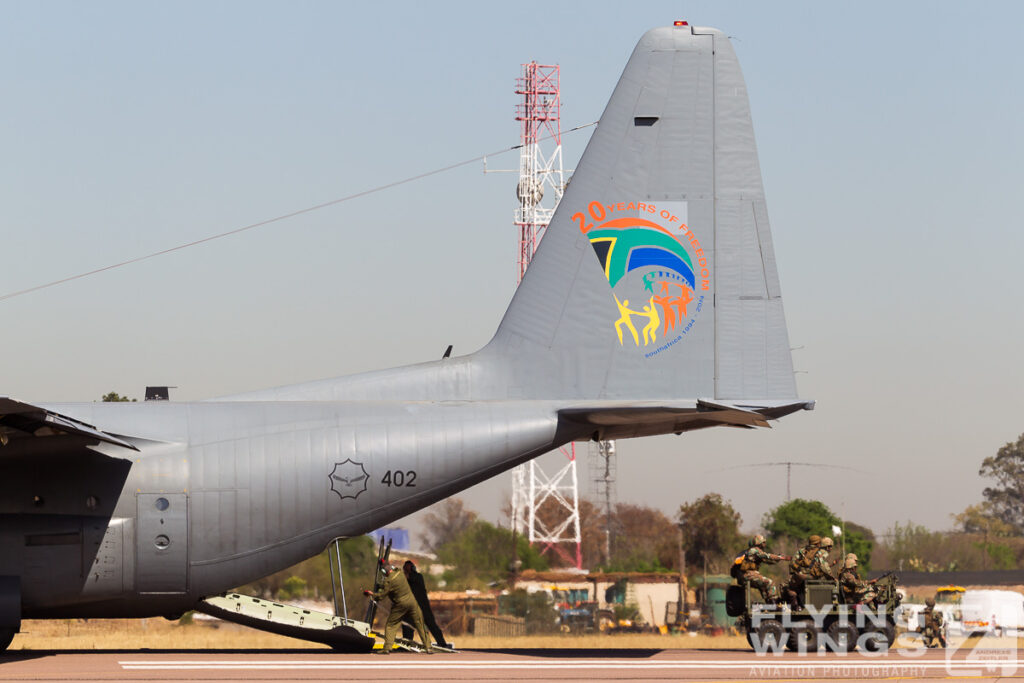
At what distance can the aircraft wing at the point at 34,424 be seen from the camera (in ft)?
49.7

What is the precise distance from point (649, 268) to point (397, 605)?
246 inches

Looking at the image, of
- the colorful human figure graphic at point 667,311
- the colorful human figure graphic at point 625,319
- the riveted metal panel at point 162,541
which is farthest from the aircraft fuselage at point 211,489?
the colorful human figure graphic at point 667,311

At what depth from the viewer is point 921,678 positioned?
1450 cm

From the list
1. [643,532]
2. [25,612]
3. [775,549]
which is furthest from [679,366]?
[643,532]

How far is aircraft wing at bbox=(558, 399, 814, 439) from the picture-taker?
1788cm

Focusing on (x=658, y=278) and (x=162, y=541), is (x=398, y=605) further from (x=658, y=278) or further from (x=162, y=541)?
(x=658, y=278)

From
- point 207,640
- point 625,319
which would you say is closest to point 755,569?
point 625,319

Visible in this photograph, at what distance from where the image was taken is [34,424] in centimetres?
1597

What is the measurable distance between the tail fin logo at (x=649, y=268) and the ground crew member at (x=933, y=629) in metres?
9.01

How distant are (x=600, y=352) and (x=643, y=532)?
667 inches

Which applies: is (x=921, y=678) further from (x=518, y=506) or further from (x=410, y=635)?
(x=518, y=506)

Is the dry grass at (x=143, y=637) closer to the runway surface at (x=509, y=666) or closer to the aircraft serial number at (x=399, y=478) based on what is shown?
the runway surface at (x=509, y=666)

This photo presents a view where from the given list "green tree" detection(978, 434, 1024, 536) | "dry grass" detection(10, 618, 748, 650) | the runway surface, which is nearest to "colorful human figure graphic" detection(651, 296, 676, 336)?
the runway surface

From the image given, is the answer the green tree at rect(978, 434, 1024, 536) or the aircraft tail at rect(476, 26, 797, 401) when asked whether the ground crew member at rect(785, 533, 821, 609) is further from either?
the green tree at rect(978, 434, 1024, 536)
